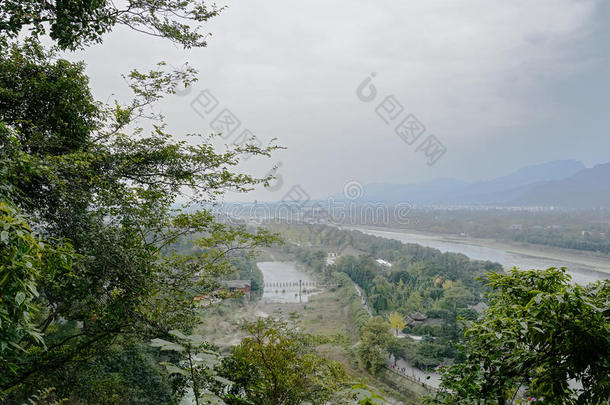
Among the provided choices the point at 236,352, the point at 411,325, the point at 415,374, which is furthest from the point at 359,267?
the point at 236,352

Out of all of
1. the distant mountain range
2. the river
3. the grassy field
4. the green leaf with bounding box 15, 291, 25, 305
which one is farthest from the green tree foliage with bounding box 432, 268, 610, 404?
the distant mountain range

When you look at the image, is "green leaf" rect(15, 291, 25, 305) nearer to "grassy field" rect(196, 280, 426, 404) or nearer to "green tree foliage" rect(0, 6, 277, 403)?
"green tree foliage" rect(0, 6, 277, 403)

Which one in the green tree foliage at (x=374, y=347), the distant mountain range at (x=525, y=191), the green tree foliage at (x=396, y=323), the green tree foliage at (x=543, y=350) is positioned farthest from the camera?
the distant mountain range at (x=525, y=191)

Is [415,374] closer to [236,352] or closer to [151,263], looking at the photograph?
[236,352]

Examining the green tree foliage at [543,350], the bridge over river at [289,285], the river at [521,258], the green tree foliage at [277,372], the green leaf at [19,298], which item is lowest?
the bridge over river at [289,285]

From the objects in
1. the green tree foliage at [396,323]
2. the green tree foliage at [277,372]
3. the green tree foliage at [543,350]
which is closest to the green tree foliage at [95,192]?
the green tree foliage at [277,372]

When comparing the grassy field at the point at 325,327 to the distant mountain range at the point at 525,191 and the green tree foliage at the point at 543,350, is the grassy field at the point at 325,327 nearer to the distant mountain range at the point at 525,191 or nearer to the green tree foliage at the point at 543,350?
the green tree foliage at the point at 543,350

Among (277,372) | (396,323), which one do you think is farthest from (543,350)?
(396,323)
